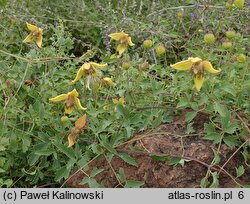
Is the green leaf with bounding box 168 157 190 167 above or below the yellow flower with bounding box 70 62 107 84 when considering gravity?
below

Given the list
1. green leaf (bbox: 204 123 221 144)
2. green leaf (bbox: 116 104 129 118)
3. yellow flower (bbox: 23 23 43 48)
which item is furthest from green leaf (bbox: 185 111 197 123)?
yellow flower (bbox: 23 23 43 48)

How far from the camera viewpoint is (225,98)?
7.20ft

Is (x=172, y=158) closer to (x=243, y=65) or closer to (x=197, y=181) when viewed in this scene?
(x=197, y=181)

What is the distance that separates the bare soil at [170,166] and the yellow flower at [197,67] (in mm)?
241

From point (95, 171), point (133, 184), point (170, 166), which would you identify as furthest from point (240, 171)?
point (95, 171)

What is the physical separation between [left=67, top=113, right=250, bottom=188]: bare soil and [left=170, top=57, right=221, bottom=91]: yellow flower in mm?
241

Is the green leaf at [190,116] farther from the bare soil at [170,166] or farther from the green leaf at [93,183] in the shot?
the green leaf at [93,183]

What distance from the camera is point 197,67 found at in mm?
1914

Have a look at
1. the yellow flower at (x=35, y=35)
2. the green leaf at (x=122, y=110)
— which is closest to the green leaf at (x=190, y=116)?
the green leaf at (x=122, y=110)

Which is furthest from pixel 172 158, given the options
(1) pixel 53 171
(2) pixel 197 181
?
(1) pixel 53 171

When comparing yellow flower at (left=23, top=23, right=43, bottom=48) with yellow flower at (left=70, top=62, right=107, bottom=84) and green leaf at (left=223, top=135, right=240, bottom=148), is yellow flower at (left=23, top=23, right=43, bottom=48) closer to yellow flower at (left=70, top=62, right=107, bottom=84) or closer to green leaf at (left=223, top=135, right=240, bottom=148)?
yellow flower at (left=70, top=62, right=107, bottom=84)

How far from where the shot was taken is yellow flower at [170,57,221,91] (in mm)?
1901
